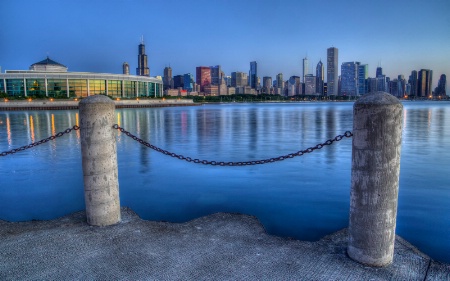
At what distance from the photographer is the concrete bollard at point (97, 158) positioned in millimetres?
5934

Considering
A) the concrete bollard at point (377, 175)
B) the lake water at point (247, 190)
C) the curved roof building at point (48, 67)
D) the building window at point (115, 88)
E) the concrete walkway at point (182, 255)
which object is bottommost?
the lake water at point (247, 190)

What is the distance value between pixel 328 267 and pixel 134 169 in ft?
32.3

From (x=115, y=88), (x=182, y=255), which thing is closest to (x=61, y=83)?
(x=115, y=88)

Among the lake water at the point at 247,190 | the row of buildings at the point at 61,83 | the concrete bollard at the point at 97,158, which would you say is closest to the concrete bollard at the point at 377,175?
the lake water at the point at 247,190

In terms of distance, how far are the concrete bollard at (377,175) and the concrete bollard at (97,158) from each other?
13.0 ft

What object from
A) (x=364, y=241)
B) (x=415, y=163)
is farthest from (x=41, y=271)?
(x=415, y=163)

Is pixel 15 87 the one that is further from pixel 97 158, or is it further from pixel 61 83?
pixel 97 158

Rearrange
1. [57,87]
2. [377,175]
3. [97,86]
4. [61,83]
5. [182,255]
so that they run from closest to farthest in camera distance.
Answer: [377,175] < [182,255] < [57,87] < [61,83] < [97,86]

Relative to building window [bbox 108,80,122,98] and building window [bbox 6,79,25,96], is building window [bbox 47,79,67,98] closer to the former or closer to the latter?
building window [bbox 6,79,25,96]

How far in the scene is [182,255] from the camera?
15.9ft

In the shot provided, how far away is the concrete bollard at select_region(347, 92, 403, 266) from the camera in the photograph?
14.6ft

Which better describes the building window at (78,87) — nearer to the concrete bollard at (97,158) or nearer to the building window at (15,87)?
the building window at (15,87)

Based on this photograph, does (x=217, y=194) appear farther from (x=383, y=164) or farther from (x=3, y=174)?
(x=3, y=174)

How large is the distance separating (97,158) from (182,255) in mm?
2281
